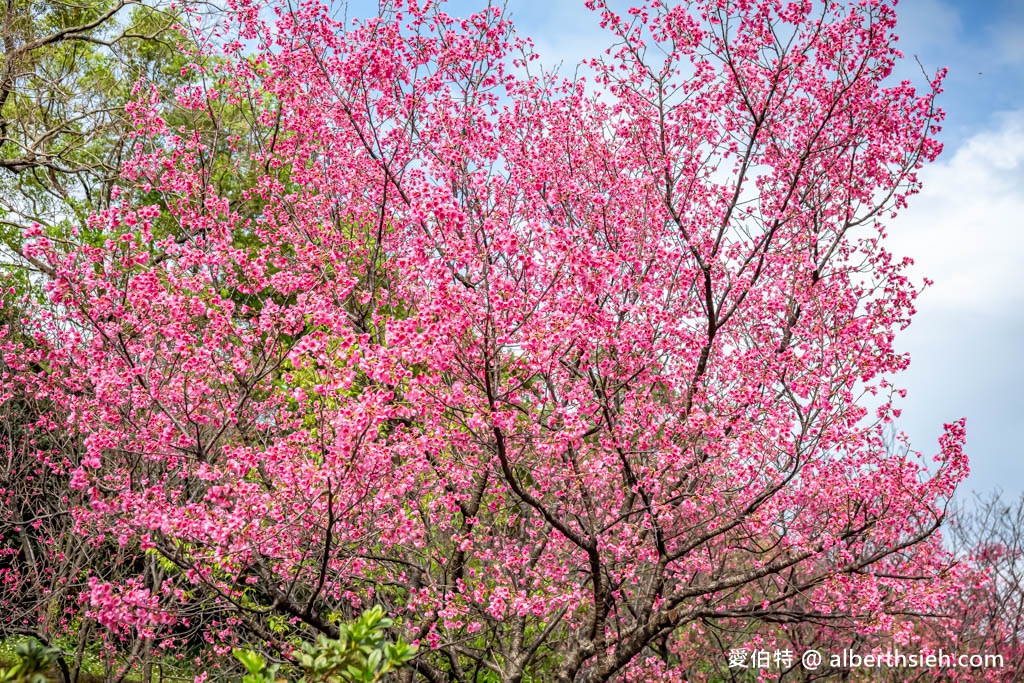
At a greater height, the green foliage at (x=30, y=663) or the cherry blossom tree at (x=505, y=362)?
the cherry blossom tree at (x=505, y=362)

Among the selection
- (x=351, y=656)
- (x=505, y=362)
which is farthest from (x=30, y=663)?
(x=505, y=362)

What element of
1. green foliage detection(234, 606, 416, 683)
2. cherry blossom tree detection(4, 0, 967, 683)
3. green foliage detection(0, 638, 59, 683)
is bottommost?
green foliage detection(0, 638, 59, 683)

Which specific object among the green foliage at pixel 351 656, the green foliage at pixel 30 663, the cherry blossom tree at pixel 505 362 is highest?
the cherry blossom tree at pixel 505 362

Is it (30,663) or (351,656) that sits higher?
(351,656)

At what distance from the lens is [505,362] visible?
21.5 ft

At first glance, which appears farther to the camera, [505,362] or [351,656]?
[505,362]

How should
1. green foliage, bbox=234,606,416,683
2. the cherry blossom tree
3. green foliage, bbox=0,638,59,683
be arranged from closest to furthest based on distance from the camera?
green foliage, bbox=234,606,416,683
green foliage, bbox=0,638,59,683
the cherry blossom tree

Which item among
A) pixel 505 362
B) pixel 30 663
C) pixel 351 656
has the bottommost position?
pixel 30 663

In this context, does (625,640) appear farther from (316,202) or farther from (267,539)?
(316,202)

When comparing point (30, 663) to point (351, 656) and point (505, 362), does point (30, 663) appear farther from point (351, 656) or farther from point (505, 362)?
point (505, 362)

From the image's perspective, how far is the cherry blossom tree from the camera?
5.96 m

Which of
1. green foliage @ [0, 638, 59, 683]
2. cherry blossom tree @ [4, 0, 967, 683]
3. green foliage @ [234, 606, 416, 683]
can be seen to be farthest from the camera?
cherry blossom tree @ [4, 0, 967, 683]

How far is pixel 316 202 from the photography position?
9.69 m

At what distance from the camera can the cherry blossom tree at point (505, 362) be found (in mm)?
5965
